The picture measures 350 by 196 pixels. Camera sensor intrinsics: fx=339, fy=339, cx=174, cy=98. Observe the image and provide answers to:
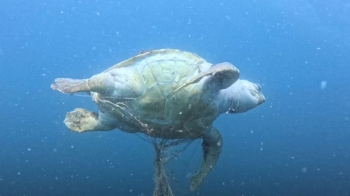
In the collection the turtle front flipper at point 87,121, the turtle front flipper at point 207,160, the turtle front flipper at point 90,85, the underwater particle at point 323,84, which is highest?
the underwater particle at point 323,84

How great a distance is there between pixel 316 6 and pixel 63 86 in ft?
62.2

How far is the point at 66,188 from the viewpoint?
37.4 feet

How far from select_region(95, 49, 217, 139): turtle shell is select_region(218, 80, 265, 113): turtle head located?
0.30 metres

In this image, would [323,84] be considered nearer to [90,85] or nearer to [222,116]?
[222,116]

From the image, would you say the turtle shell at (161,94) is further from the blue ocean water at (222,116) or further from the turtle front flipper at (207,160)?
the blue ocean water at (222,116)

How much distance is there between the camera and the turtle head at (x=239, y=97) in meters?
4.09

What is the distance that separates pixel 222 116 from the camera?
1900 cm

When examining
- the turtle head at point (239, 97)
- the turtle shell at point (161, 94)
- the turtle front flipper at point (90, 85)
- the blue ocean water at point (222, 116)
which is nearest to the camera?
the turtle front flipper at point (90, 85)

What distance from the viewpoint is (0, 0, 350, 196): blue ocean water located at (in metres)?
12.1

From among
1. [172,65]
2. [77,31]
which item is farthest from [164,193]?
[77,31]

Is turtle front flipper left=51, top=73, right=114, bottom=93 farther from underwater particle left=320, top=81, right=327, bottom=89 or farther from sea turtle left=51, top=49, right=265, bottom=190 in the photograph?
underwater particle left=320, top=81, right=327, bottom=89

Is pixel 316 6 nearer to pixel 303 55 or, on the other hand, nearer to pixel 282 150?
pixel 303 55

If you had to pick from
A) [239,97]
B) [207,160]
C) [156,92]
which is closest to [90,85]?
[156,92]

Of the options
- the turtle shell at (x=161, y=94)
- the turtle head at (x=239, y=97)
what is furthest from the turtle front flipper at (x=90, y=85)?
the turtle head at (x=239, y=97)
